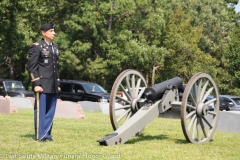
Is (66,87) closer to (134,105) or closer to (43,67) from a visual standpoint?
(134,105)

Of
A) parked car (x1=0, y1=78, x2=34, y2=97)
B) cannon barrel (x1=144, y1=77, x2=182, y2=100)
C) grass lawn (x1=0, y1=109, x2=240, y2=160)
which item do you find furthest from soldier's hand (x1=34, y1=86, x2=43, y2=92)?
parked car (x1=0, y1=78, x2=34, y2=97)

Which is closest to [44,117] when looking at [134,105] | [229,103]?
[134,105]

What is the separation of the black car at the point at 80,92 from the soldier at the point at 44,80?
17.8 meters

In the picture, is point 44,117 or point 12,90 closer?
point 44,117

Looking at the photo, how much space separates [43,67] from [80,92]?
18.8m

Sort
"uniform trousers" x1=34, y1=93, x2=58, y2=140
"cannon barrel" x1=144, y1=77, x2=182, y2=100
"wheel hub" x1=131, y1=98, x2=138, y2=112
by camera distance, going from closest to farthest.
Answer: "uniform trousers" x1=34, y1=93, x2=58, y2=140, "cannon barrel" x1=144, y1=77, x2=182, y2=100, "wheel hub" x1=131, y1=98, x2=138, y2=112

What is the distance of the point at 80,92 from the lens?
95.5 feet

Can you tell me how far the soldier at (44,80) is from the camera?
10273 mm

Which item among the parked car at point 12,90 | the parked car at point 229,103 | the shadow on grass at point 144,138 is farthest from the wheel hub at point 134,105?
the parked car at point 12,90

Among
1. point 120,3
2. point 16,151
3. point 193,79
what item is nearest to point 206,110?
point 193,79

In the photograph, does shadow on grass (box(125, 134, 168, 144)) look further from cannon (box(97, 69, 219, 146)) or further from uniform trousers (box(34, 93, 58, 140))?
uniform trousers (box(34, 93, 58, 140))

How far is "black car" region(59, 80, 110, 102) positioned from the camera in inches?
1129

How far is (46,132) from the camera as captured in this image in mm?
10344

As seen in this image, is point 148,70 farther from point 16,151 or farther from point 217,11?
point 16,151
